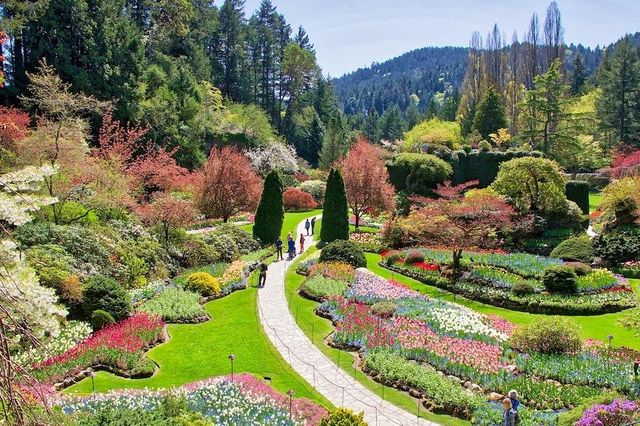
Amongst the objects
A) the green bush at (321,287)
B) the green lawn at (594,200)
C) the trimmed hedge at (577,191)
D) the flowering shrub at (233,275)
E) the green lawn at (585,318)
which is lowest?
the green lawn at (585,318)

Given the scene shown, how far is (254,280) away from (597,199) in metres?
36.2

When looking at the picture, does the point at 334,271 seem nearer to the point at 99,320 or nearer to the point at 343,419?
the point at 99,320

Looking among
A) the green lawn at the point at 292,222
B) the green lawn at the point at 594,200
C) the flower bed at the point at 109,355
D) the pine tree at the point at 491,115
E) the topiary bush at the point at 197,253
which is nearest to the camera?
the flower bed at the point at 109,355

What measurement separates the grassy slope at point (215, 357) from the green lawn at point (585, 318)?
797cm

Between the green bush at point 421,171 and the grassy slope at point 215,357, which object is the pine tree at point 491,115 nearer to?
the green bush at point 421,171

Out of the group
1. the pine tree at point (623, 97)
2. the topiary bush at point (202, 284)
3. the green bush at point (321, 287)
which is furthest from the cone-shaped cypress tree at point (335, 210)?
the pine tree at point (623, 97)

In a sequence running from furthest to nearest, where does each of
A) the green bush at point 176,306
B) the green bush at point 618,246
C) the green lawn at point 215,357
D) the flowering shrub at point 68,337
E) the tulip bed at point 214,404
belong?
the green bush at point 618,246
the green bush at point 176,306
the flowering shrub at point 68,337
the green lawn at point 215,357
the tulip bed at point 214,404

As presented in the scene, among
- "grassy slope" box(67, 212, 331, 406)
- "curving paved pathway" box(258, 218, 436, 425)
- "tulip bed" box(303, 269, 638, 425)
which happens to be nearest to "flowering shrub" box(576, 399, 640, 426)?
"tulip bed" box(303, 269, 638, 425)

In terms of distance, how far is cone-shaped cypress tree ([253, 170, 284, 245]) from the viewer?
29891 millimetres

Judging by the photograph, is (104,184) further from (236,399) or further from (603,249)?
(603,249)

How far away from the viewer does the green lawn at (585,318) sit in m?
17.2

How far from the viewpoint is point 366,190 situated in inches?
1375

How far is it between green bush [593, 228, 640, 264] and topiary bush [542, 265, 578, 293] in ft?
17.7

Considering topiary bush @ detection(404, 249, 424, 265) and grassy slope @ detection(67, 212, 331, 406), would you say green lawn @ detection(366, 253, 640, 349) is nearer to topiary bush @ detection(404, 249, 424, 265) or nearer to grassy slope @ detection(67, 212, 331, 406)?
topiary bush @ detection(404, 249, 424, 265)
